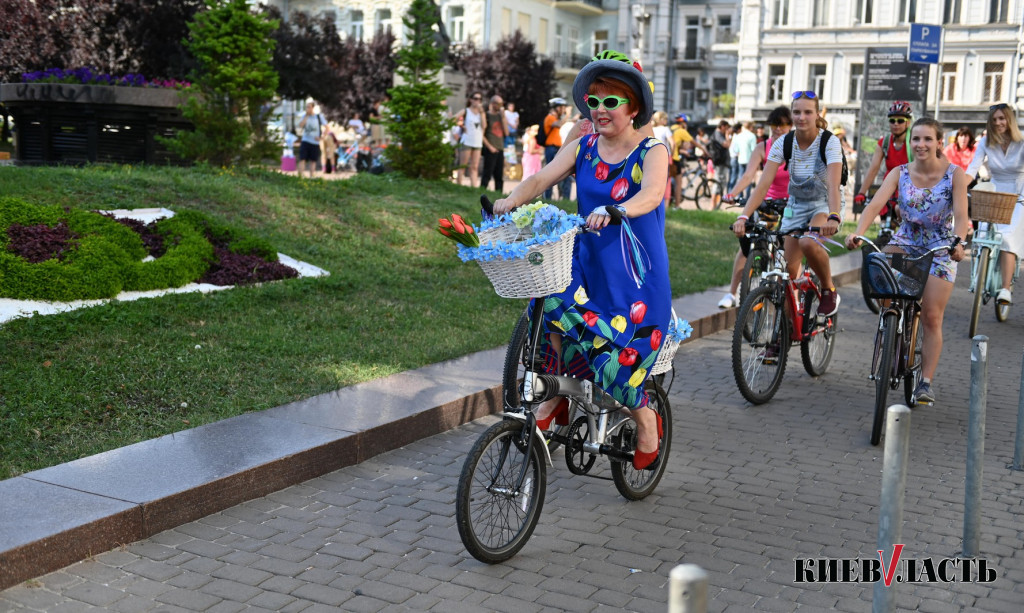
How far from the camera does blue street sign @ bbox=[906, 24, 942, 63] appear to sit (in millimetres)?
20172

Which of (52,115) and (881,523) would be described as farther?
(52,115)

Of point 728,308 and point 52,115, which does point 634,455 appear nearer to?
point 728,308

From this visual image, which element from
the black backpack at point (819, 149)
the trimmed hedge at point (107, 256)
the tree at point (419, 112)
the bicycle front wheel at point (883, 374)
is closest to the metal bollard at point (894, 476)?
the bicycle front wheel at point (883, 374)

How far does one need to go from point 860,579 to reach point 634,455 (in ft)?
3.70

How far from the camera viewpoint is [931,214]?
7145 millimetres

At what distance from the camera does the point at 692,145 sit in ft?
89.1

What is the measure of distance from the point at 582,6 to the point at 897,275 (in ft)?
200

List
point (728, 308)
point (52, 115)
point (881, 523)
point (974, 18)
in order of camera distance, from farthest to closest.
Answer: point (974, 18) < point (52, 115) < point (728, 308) < point (881, 523)

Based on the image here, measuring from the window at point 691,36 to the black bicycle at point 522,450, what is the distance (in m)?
63.8

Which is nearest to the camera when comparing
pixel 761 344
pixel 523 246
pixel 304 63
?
pixel 523 246

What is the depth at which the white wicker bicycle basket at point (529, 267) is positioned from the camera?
13.6ft

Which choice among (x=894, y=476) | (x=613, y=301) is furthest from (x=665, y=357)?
(x=894, y=476)

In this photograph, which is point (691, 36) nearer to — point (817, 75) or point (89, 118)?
point (817, 75)

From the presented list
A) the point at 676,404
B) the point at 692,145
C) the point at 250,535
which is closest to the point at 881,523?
the point at 250,535
